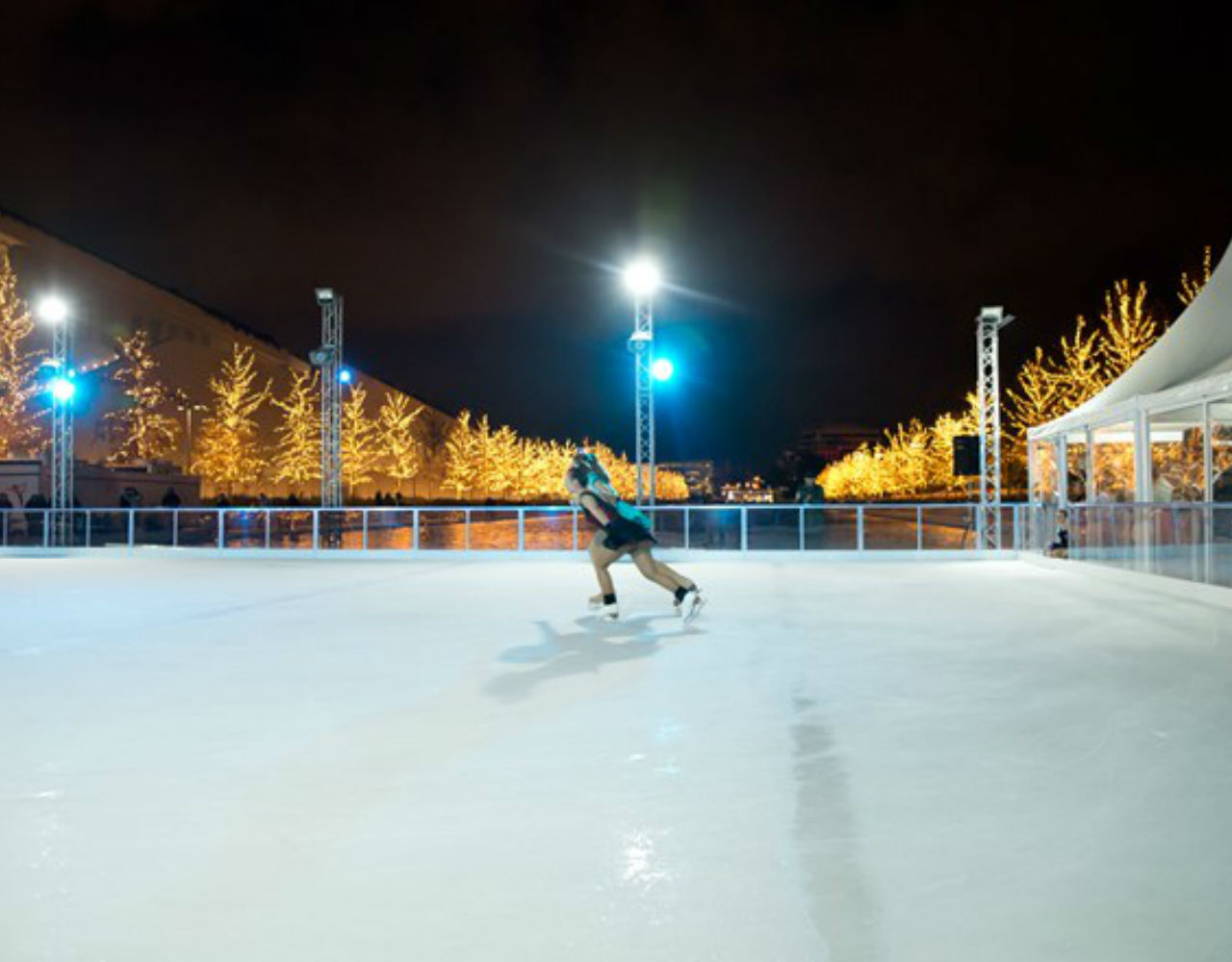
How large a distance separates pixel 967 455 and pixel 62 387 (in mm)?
19336

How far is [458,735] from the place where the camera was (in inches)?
207

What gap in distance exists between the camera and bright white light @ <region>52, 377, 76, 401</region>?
2291cm

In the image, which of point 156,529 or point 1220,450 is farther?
point 156,529

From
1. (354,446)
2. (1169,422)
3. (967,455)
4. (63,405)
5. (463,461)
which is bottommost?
(967,455)

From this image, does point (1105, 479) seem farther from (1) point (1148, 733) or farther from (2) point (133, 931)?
(2) point (133, 931)

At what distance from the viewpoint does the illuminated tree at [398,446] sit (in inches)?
2409

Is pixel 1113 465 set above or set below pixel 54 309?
below

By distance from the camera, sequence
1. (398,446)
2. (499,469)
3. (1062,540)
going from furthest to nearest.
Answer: (499,469) < (398,446) < (1062,540)

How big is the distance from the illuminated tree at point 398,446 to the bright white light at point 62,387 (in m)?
34.4

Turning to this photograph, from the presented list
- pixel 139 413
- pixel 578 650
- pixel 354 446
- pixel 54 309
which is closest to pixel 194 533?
pixel 54 309

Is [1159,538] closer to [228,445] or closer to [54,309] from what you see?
[54,309]

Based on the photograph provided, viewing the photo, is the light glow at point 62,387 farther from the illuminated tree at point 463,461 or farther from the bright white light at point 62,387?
the illuminated tree at point 463,461

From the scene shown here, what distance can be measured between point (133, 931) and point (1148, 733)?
4.68 meters

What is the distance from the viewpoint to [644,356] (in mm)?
19453
